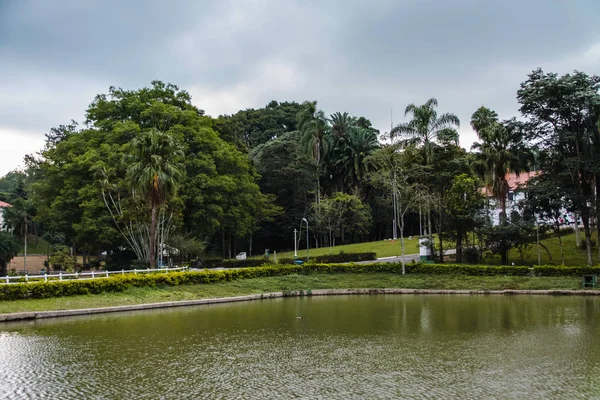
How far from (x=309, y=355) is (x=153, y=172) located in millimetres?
22839

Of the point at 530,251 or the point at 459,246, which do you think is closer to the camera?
the point at 459,246

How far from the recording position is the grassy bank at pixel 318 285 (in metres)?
31.3

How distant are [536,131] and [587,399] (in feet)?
122

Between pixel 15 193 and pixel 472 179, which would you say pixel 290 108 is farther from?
pixel 15 193

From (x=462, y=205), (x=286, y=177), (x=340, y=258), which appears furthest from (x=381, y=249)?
(x=286, y=177)

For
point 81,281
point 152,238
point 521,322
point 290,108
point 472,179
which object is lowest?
point 521,322

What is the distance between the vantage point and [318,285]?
130 ft

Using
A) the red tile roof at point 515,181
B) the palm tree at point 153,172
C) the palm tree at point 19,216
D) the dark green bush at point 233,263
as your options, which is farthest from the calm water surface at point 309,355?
the palm tree at point 19,216

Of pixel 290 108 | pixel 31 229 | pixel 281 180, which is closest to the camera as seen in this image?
pixel 281 180

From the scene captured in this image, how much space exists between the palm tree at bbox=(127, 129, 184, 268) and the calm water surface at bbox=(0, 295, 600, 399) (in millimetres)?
10979

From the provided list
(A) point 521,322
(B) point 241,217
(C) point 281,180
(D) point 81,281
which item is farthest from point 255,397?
(C) point 281,180

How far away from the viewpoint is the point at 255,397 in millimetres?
12500

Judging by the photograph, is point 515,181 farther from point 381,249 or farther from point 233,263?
point 233,263

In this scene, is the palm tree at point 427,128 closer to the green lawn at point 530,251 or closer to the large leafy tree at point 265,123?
the green lawn at point 530,251
